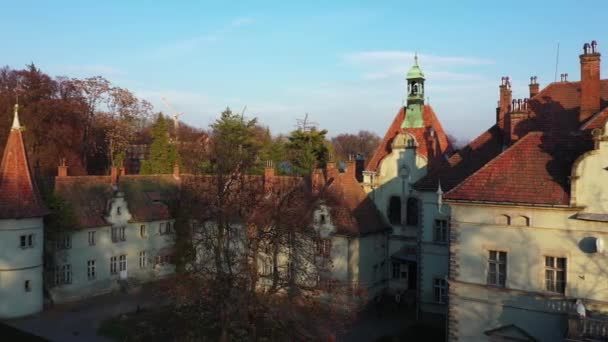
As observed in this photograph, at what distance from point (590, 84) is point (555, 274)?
867 centimetres

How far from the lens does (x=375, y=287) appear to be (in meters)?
34.0

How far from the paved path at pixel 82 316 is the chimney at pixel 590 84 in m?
24.3

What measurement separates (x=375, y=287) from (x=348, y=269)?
3.50m

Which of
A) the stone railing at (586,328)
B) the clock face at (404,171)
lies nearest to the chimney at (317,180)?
the clock face at (404,171)

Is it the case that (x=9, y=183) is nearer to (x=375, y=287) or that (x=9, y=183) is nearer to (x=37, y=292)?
(x=37, y=292)

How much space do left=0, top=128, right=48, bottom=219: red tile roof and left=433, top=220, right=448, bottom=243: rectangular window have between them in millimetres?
22841

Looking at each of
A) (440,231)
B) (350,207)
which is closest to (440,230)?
(440,231)

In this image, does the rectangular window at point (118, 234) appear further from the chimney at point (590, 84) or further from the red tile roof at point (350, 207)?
the chimney at point (590, 84)

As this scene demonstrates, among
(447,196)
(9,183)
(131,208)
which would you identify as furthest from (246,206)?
(131,208)

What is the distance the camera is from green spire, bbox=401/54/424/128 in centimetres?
3597

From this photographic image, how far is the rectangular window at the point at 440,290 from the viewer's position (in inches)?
1188

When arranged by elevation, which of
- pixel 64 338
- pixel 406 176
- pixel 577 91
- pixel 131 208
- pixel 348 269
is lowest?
pixel 64 338

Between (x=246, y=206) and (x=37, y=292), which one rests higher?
(x=246, y=206)

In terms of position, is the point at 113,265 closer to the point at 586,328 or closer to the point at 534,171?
the point at 534,171
